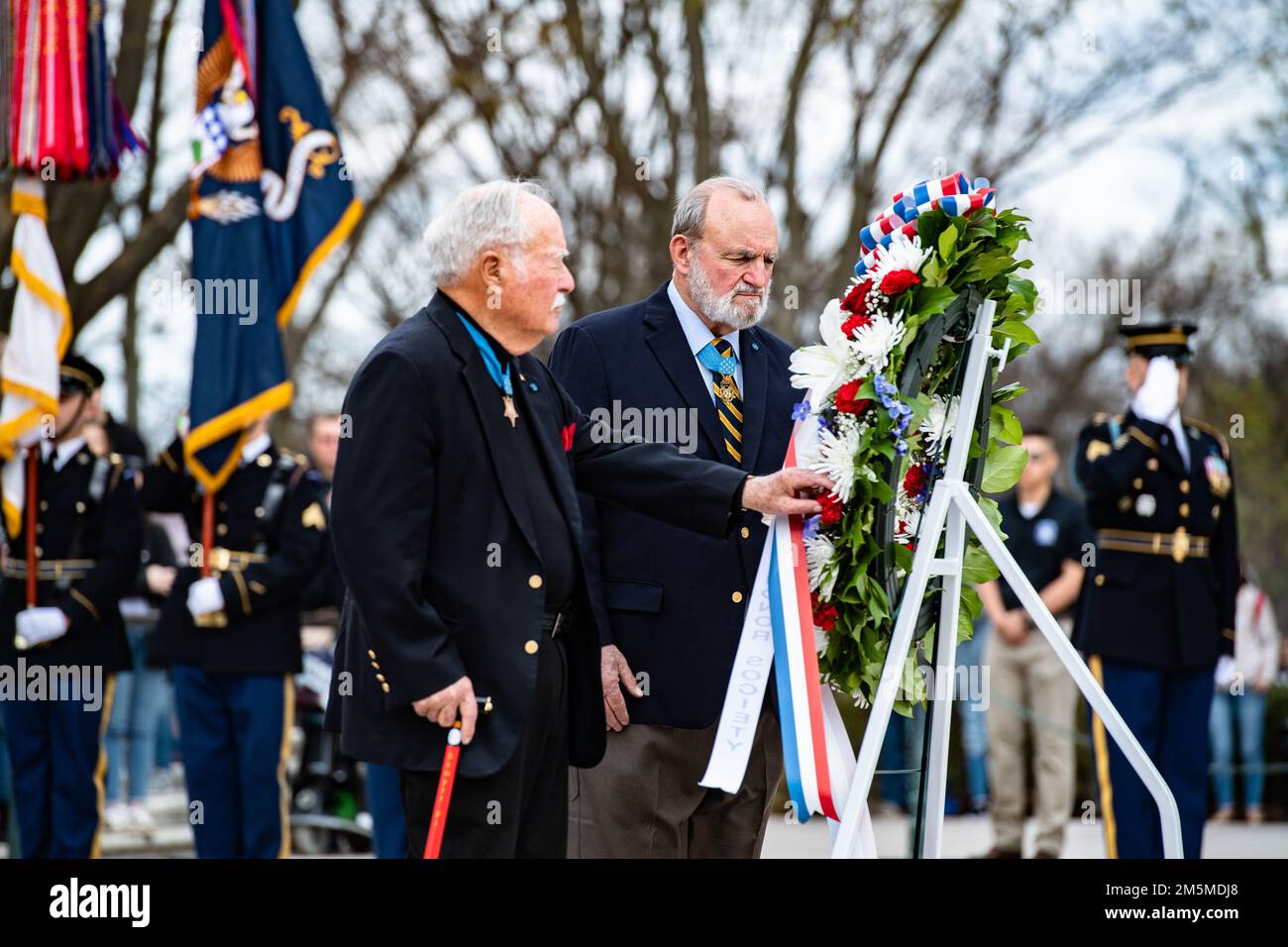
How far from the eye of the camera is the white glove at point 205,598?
7.21 metres

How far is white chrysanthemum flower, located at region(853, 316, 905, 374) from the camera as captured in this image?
3986 millimetres

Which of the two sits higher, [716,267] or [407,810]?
[716,267]

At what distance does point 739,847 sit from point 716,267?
5.64 ft

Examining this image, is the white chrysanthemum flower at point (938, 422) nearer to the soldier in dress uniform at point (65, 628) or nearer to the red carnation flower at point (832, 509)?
the red carnation flower at point (832, 509)

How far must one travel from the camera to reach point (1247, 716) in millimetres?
11453

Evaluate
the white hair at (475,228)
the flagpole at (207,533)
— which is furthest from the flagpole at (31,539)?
the white hair at (475,228)

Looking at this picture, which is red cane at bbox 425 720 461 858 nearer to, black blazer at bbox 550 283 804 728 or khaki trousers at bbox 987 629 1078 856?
black blazer at bbox 550 283 804 728

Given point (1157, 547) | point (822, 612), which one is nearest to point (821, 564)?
point (822, 612)

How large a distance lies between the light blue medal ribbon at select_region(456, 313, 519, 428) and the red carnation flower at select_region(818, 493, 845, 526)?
805 millimetres

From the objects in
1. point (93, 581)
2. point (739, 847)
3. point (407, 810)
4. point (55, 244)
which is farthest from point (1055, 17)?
point (407, 810)

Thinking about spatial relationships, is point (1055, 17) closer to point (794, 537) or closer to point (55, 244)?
point (55, 244)

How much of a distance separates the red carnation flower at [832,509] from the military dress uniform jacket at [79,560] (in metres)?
Result: 4.63

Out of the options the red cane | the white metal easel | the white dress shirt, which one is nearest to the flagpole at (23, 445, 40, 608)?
the white dress shirt
